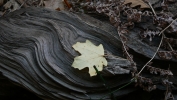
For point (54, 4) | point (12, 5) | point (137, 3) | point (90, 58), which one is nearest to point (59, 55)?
point (90, 58)

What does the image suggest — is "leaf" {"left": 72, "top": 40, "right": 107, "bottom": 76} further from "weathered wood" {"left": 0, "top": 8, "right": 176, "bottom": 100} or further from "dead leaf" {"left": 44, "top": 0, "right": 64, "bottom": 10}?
"dead leaf" {"left": 44, "top": 0, "right": 64, "bottom": 10}

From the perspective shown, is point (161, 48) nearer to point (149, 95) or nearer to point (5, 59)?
point (149, 95)

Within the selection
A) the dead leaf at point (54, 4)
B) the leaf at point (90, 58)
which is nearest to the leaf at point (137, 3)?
the leaf at point (90, 58)

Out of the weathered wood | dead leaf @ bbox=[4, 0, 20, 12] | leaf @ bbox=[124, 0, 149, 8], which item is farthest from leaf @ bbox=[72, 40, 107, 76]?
dead leaf @ bbox=[4, 0, 20, 12]

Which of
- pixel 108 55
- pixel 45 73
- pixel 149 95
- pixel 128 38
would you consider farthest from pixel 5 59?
pixel 149 95

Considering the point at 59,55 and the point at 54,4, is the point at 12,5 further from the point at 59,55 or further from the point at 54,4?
the point at 59,55

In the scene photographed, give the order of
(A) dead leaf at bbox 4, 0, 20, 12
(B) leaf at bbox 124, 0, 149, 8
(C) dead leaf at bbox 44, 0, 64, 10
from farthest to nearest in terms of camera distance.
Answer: (A) dead leaf at bbox 4, 0, 20, 12
(C) dead leaf at bbox 44, 0, 64, 10
(B) leaf at bbox 124, 0, 149, 8

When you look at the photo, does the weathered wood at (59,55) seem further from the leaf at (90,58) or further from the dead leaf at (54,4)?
the dead leaf at (54,4)
